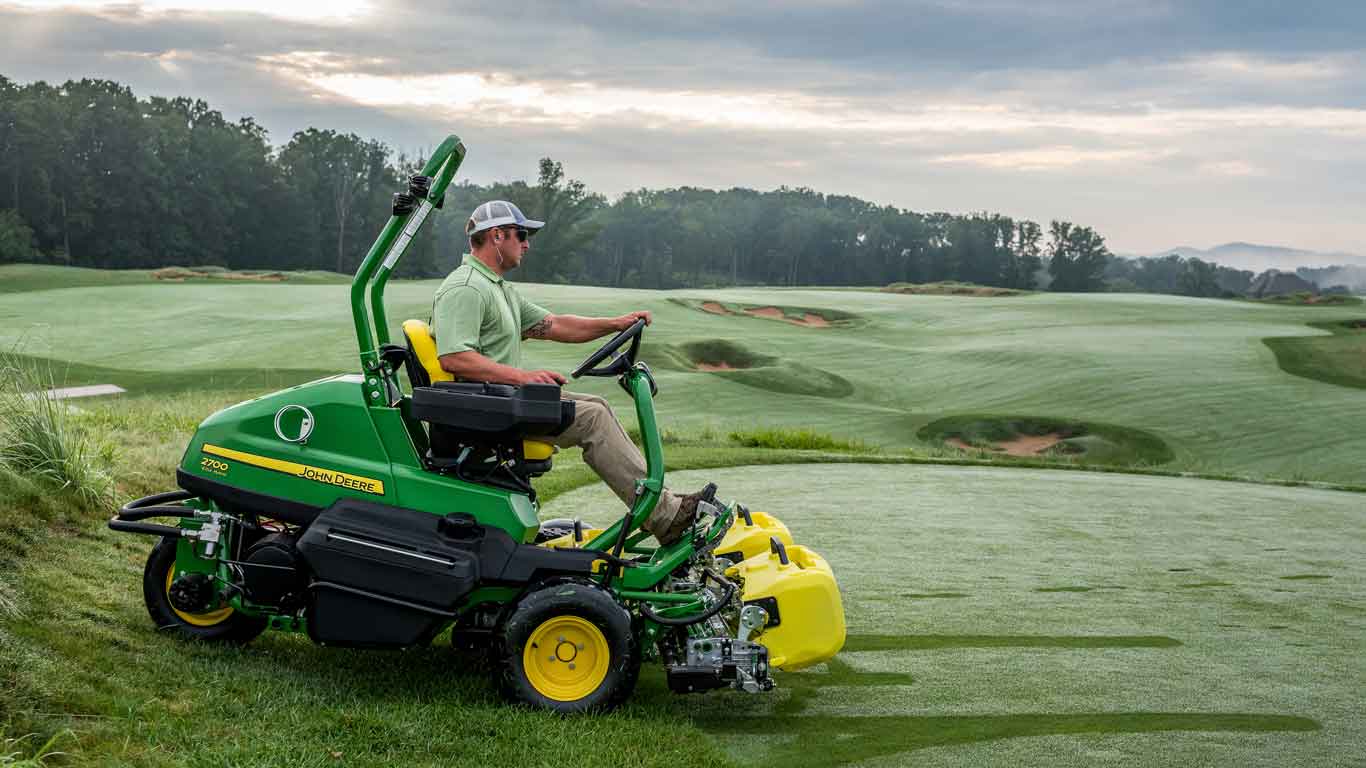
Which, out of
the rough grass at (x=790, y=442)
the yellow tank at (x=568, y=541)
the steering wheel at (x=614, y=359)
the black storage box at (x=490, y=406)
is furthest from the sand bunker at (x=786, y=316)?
the black storage box at (x=490, y=406)

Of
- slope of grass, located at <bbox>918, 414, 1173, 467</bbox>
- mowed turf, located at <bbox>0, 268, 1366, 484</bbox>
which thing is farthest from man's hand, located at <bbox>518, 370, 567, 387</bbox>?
slope of grass, located at <bbox>918, 414, 1173, 467</bbox>

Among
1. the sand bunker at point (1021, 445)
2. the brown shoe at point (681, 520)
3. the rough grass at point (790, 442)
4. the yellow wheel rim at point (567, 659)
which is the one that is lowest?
the sand bunker at point (1021, 445)

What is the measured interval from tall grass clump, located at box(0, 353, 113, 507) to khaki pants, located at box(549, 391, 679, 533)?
3.45 m

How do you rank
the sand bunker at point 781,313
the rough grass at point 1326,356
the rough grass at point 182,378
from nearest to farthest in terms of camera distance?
the rough grass at point 182,378 < the rough grass at point 1326,356 < the sand bunker at point 781,313

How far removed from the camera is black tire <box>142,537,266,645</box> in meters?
Result: 5.66

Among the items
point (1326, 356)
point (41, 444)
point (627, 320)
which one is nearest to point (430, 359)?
point (627, 320)

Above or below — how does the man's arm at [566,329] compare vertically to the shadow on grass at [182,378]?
above

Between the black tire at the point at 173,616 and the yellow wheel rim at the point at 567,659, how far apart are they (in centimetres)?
134

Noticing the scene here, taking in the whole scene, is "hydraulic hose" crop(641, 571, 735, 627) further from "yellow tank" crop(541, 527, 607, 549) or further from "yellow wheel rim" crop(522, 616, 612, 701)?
"yellow tank" crop(541, 527, 607, 549)

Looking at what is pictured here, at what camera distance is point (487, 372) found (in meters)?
5.33

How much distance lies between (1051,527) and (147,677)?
23.1 feet

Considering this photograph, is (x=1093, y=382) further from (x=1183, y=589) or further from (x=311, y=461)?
(x=311, y=461)

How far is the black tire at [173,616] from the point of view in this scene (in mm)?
5664

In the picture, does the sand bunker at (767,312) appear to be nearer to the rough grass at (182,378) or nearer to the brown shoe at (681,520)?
the rough grass at (182,378)
